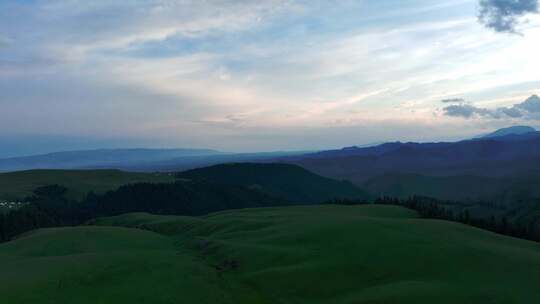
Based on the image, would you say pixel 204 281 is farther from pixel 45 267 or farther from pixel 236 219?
pixel 236 219

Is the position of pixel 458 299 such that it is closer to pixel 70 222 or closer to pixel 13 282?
pixel 13 282

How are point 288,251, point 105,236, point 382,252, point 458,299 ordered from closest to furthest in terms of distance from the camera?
point 458,299, point 382,252, point 288,251, point 105,236

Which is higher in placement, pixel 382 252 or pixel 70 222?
pixel 382 252

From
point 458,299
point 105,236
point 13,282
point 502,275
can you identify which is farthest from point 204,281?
point 105,236

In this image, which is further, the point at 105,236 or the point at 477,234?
the point at 105,236

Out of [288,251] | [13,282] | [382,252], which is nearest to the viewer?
[13,282]

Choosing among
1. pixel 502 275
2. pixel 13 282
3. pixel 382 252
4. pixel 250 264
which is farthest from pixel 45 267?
pixel 502 275
